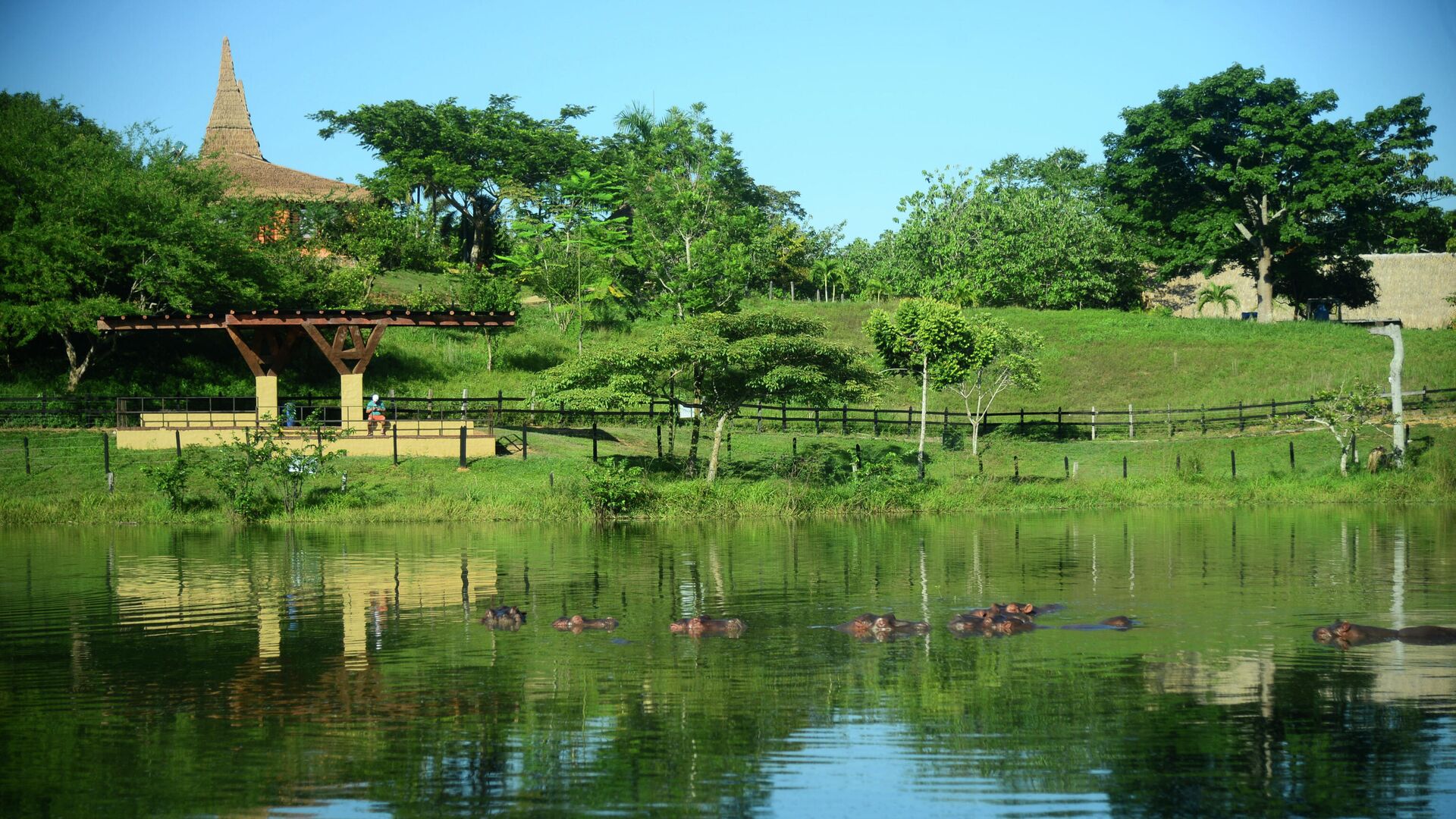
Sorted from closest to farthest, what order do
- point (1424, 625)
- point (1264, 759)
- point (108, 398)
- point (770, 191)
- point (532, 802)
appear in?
point (532, 802) < point (1264, 759) < point (1424, 625) < point (108, 398) < point (770, 191)

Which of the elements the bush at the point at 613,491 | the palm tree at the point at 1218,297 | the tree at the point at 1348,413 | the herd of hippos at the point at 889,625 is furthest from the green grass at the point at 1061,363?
the herd of hippos at the point at 889,625

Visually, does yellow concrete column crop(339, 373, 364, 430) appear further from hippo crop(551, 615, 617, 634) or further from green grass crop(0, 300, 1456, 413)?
hippo crop(551, 615, 617, 634)

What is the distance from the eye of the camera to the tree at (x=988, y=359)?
145 ft

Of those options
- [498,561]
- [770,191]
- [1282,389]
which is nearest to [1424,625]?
[498,561]

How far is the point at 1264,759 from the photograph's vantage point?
11.8 metres

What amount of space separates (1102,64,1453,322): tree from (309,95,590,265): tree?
112 feet

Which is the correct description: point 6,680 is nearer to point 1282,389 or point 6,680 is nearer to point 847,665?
point 847,665

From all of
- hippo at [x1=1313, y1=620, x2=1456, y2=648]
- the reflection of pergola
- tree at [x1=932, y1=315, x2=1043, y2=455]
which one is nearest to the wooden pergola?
the reflection of pergola

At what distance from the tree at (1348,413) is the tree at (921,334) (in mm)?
11373

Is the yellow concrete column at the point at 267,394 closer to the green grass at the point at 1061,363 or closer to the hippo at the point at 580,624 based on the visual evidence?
the green grass at the point at 1061,363

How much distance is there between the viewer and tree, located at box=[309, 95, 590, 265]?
75438 millimetres

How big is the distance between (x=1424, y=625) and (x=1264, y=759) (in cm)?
703

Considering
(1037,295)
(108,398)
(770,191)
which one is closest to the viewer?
(108,398)

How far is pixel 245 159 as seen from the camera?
87750 mm
